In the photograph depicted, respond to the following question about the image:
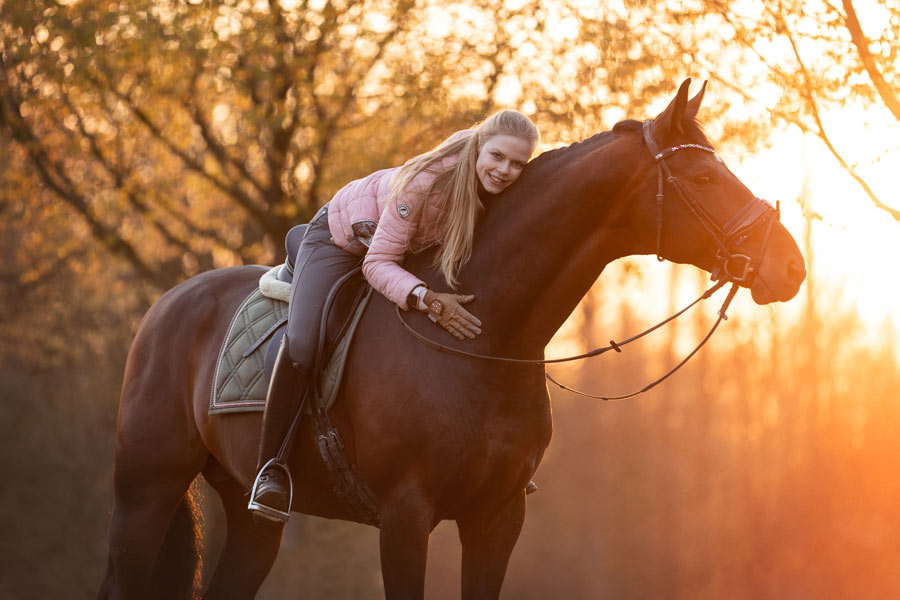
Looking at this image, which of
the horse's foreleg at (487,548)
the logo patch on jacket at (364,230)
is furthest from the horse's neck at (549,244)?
the horse's foreleg at (487,548)

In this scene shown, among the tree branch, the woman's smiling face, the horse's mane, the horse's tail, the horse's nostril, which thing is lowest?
the horse's tail

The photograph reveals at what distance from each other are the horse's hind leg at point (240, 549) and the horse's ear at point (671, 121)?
10.2ft

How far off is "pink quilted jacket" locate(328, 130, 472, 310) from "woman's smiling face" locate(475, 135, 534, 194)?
17cm

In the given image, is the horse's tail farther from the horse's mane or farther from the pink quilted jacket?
the horse's mane

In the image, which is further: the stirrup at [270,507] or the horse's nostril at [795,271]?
the stirrup at [270,507]

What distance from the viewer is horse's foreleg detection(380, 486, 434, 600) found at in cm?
388

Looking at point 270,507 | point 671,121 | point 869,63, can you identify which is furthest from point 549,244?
point 869,63

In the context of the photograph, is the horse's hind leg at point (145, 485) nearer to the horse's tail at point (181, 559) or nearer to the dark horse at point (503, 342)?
the horse's tail at point (181, 559)

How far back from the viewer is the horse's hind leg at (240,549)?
5367 mm

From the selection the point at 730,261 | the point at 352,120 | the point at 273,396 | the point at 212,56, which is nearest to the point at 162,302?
the point at 273,396

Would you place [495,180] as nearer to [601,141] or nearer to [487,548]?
[601,141]

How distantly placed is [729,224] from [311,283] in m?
1.87

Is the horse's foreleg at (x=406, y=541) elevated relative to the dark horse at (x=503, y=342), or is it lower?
lower

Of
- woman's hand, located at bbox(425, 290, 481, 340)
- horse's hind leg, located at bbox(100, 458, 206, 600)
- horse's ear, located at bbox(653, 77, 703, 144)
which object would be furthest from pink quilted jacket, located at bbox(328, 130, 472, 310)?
horse's hind leg, located at bbox(100, 458, 206, 600)
